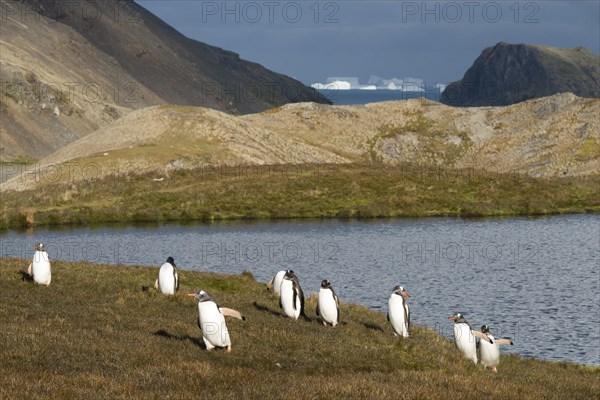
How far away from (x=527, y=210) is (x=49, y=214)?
53329 millimetres

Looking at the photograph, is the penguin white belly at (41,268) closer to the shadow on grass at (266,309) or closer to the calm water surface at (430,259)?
the shadow on grass at (266,309)

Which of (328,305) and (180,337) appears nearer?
(180,337)

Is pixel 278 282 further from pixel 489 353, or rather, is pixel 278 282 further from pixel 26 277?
pixel 489 353

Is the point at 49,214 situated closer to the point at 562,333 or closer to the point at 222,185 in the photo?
the point at 222,185

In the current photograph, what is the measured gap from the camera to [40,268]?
120 feet


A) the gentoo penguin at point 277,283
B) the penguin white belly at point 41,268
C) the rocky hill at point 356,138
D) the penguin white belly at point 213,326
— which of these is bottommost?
the gentoo penguin at point 277,283

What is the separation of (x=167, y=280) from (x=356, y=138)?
125964mm

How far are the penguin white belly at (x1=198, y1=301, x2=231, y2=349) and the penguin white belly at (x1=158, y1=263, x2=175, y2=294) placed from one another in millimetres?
9987

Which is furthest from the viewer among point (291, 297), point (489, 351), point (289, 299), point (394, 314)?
point (289, 299)

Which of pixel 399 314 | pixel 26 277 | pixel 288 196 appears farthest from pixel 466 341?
pixel 288 196

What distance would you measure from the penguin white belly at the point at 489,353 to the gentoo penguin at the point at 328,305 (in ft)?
17.5

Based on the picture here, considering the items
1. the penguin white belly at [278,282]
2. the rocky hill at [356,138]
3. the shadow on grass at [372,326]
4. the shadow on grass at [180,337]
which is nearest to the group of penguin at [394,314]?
the shadow on grass at [372,326]

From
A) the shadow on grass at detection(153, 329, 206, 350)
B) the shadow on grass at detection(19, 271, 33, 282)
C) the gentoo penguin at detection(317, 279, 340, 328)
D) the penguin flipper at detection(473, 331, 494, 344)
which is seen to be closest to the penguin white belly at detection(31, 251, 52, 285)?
the shadow on grass at detection(19, 271, 33, 282)

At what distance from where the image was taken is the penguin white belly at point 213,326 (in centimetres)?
2583
